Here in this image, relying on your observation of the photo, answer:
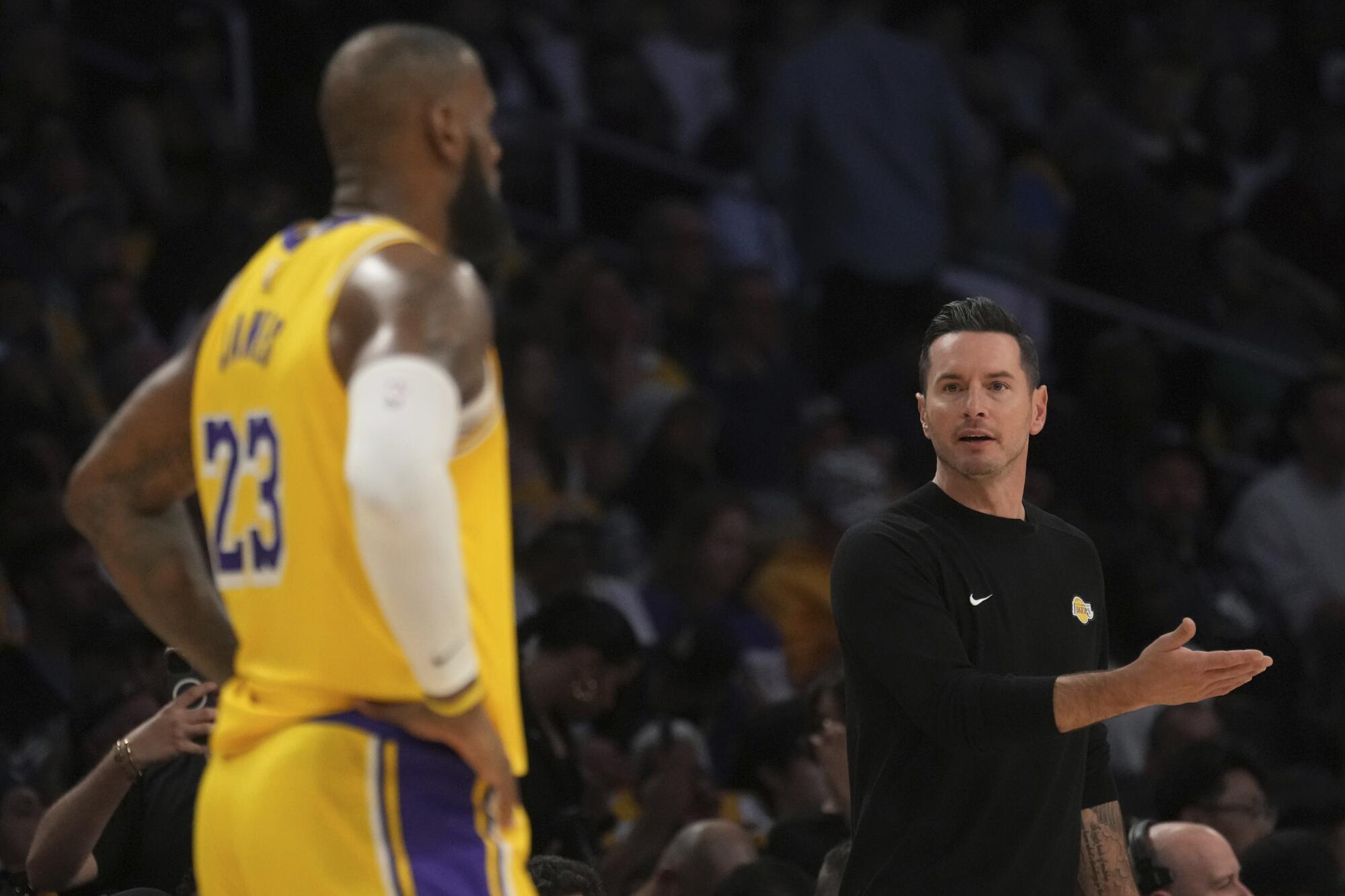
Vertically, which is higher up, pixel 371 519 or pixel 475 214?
pixel 475 214

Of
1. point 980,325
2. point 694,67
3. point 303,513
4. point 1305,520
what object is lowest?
point 1305,520

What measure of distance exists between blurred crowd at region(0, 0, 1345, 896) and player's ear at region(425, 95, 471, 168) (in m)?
2.75

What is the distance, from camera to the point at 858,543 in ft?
11.7

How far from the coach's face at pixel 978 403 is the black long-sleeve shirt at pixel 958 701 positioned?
99 millimetres

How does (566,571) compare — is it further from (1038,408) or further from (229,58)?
(229,58)

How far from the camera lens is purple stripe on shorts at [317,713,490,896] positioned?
107 inches

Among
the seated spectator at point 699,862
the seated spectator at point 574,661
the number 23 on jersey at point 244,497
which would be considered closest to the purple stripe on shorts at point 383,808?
the number 23 on jersey at point 244,497

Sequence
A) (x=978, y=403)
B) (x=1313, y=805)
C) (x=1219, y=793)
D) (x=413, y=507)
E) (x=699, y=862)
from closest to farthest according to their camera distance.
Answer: (x=413, y=507), (x=978, y=403), (x=699, y=862), (x=1219, y=793), (x=1313, y=805)

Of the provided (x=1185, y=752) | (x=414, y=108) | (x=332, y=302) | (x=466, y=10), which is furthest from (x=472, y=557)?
(x=466, y=10)

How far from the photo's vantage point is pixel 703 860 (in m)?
5.50

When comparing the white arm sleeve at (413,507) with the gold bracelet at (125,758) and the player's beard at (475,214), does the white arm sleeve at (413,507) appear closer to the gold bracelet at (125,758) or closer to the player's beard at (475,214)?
the player's beard at (475,214)

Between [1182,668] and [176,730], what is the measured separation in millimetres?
2095

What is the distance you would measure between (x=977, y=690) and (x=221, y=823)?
121 cm

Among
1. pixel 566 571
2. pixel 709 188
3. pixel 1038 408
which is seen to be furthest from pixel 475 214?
pixel 709 188
